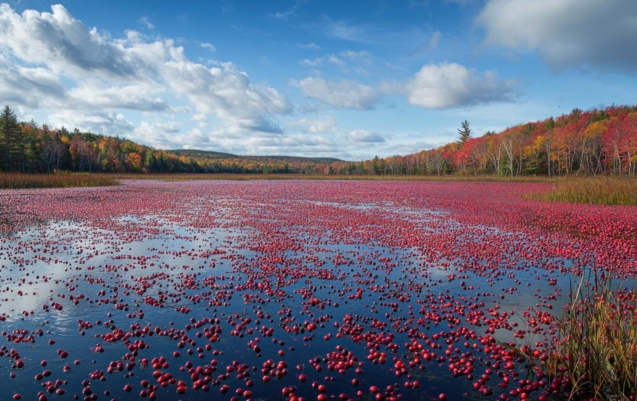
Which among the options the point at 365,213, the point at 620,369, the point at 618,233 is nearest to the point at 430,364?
the point at 620,369

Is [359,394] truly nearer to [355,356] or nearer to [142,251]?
[355,356]

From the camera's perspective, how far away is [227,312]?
820cm

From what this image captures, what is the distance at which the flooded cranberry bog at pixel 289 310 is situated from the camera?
223 inches

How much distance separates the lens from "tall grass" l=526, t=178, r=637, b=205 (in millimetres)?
27125

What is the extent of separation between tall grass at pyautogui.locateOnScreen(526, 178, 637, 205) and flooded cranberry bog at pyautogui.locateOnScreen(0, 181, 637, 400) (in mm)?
11899

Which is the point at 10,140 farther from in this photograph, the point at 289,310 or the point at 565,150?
the point at 565,150

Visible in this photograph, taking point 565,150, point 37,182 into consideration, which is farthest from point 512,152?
point 37,182

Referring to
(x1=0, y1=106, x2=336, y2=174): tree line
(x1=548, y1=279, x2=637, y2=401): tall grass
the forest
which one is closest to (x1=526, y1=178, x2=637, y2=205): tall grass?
(x1=548, y1=279, x2=637, y2=401): tall grass

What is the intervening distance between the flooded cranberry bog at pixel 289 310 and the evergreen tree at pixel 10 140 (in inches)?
3124

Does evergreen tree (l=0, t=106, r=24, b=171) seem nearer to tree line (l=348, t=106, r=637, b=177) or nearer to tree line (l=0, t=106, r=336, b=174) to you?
tree line (l=0, t=106, r=336, b=174)

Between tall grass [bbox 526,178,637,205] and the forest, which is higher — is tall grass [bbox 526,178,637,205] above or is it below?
below

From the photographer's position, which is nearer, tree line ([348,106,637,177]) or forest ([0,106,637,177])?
tree line ([348,106,637,177])

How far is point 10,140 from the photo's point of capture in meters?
79.9

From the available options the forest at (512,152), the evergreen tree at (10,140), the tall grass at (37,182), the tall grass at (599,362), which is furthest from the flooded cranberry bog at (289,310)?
the evergreen tree at (10,140)
